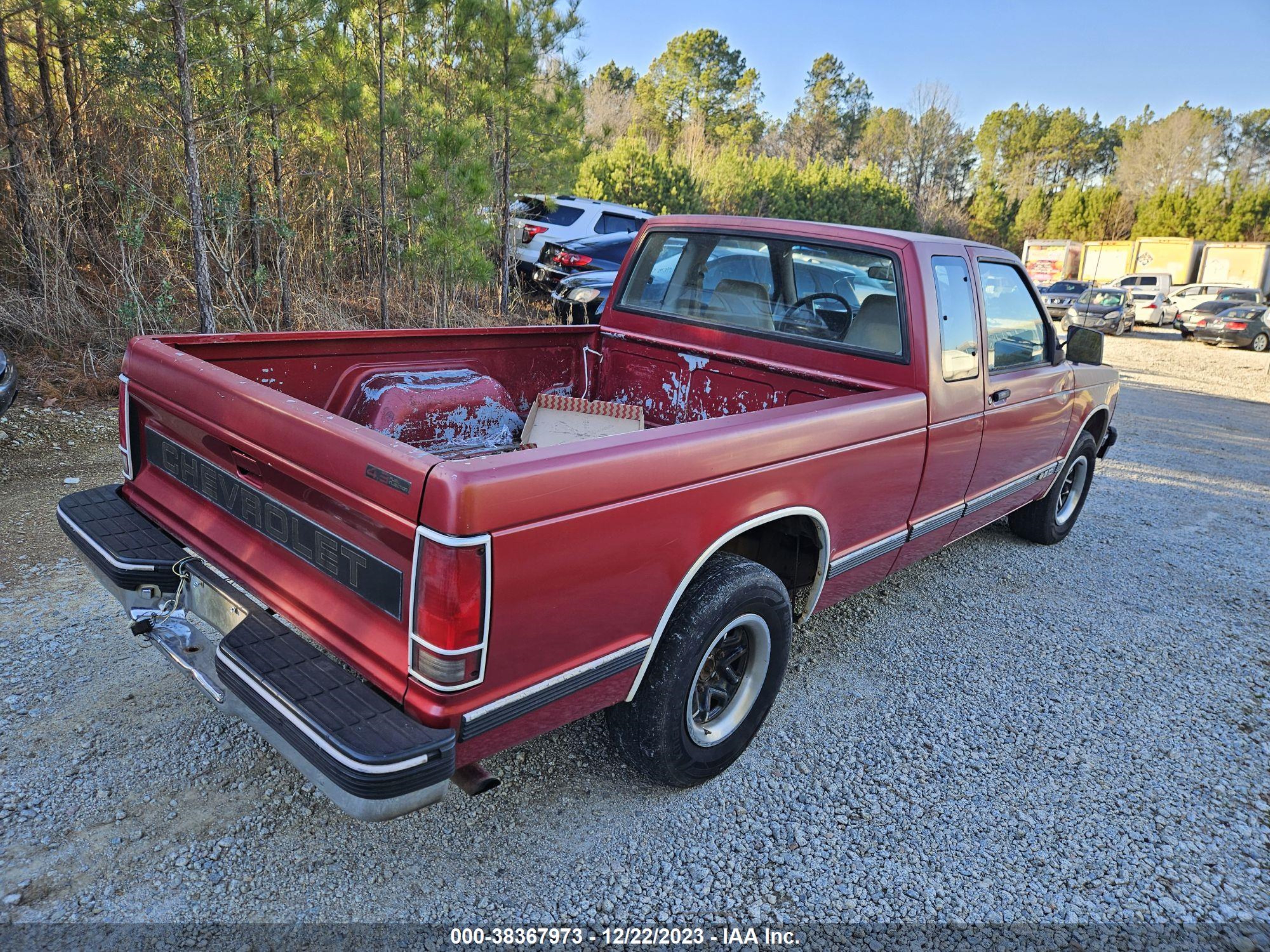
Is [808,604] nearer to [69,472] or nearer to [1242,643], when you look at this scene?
[1242,643]

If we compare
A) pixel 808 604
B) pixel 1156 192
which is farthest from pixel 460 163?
pixel 1156 192

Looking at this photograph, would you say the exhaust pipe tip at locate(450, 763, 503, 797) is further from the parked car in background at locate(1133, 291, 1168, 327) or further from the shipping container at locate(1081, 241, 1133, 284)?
the shipping container at locate(1081, 241, 1133, 284)

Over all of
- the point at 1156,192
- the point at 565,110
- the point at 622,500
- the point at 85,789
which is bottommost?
the point at 85,789

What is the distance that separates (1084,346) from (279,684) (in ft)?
15.5

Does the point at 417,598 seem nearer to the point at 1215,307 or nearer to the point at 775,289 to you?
the point at 775,289

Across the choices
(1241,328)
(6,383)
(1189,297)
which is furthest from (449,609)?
(1189,297)

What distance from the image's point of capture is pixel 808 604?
10.7ft

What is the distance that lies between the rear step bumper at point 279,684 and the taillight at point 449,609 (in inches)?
5.5

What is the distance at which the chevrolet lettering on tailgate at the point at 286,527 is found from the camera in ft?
6.86

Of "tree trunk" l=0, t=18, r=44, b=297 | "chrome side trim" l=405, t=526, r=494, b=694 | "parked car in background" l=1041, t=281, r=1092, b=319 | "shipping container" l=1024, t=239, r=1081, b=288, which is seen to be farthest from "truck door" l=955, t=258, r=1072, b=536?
"shipping container" l=1024, t=239, r=1081, b=288

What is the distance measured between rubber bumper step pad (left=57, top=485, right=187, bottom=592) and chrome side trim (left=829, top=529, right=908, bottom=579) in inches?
91.9

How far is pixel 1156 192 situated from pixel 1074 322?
3417 centimetres

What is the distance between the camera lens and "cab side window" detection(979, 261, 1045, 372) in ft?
13.1

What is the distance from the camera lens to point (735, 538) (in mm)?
2732
